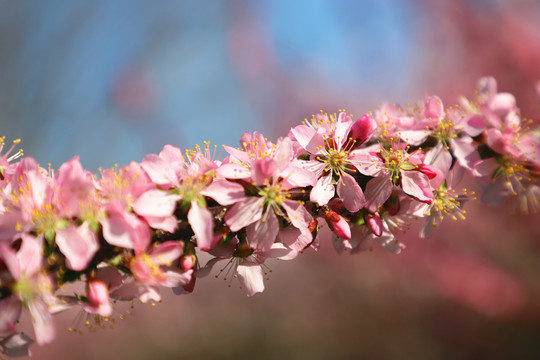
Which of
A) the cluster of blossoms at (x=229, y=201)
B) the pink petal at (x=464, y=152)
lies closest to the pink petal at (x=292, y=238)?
the cluster of blossoms at (x=229, y=201)

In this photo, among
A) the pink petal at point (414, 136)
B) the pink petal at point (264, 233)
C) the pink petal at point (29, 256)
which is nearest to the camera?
the pink petal at point (29, 256)

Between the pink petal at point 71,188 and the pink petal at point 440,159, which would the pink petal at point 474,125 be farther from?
the pink petal at point 71,188

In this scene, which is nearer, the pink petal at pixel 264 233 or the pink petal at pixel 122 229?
the pink petal at pixel 122 229

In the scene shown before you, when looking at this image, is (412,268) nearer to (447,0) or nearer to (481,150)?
(447,0)

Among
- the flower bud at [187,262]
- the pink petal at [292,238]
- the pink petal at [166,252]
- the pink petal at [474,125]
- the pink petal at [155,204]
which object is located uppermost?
the pink petal at [474,125]

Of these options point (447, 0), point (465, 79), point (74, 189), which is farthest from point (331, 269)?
point (74, 189)

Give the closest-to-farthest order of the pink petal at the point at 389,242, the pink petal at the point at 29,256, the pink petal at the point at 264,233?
the pink petal at the point at 29,256 → the pink petal at the point at 264,233 → the pink petal at the point at 389,242

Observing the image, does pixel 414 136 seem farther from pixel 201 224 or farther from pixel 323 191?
pixel 201 224
